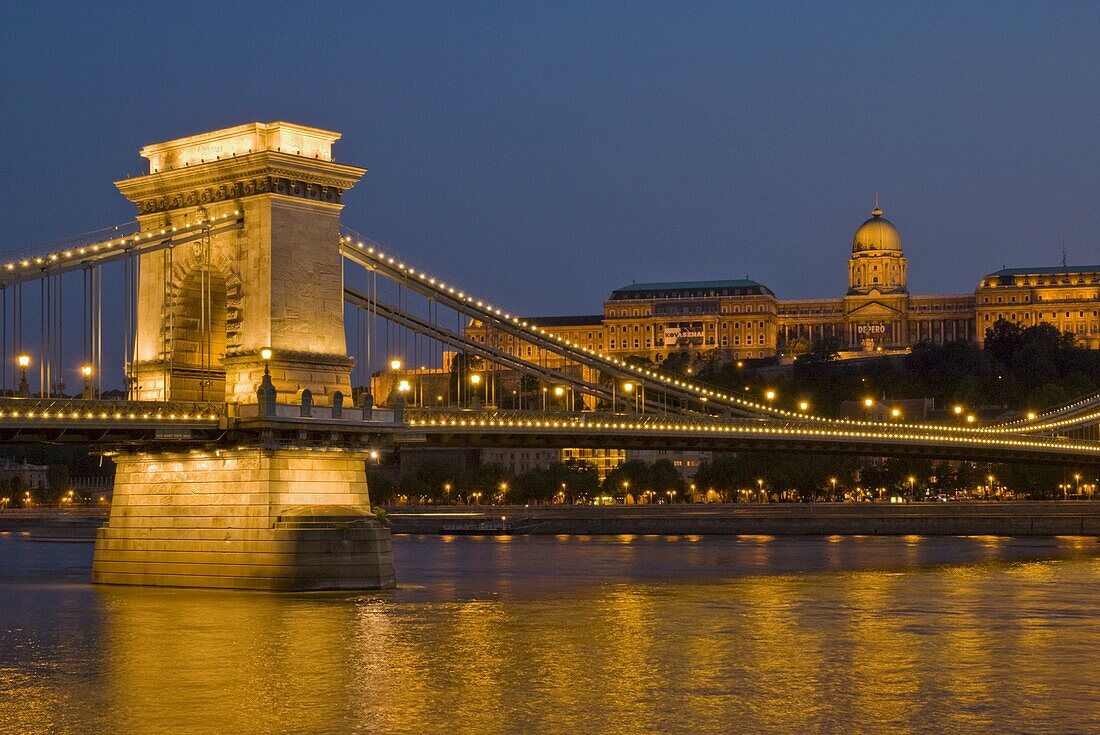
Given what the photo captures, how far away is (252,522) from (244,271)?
6444mm

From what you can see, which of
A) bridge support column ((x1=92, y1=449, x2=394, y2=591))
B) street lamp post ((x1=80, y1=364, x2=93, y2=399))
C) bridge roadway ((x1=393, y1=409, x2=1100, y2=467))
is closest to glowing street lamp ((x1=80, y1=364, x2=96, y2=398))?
street lamp post ((x1=80, y1=364, x2=93, y2=399))

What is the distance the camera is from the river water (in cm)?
2758

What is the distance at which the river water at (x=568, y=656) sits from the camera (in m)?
27.6

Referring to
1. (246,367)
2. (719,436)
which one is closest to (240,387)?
(246,367)

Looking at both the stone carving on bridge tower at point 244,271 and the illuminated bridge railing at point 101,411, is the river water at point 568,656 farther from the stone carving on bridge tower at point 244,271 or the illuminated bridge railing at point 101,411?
the stone carving on bridge tower at point 244,271

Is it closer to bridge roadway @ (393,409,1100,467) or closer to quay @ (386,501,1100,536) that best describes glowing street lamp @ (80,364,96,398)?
bridge roadway @ (393,409,1100,467)

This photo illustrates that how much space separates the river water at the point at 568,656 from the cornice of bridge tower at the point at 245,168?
10053mm

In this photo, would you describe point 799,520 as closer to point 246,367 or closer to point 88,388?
point 246,367

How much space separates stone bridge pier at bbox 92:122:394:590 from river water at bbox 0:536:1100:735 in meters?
1.30

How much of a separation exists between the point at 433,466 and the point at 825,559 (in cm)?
7877

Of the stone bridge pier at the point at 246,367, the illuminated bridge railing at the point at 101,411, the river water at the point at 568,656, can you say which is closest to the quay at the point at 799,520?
the river water at the point at 568,656

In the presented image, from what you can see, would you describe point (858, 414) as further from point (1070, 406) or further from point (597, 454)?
point (1070, 406)

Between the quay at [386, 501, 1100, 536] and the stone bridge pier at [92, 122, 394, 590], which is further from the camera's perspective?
the quay at [386, 501, 1100, 536]

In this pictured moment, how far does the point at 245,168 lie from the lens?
151 feet
